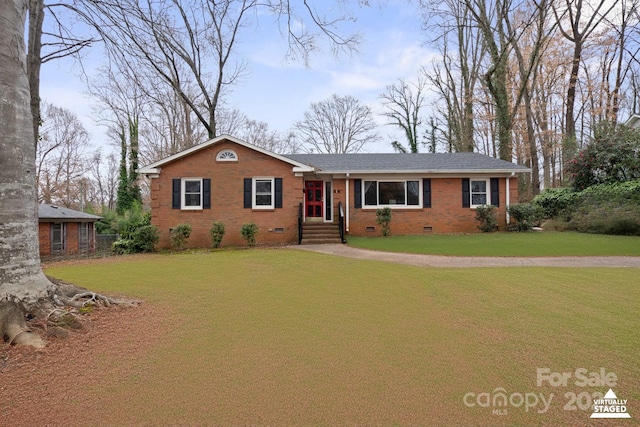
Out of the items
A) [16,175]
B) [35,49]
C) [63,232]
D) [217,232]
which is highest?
[35,49]

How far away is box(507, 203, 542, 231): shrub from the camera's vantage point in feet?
49.3

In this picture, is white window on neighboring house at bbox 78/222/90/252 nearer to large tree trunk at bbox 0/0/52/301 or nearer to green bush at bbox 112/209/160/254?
green bush at bbox 112/209/160/254

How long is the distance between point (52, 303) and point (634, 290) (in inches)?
333

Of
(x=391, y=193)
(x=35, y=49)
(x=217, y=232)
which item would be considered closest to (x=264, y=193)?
(x=217, y=232)

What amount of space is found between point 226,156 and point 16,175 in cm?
1096

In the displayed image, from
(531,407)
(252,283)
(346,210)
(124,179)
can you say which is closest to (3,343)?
(252,283)

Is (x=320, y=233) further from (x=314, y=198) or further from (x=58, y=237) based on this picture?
(x=58, y=237)

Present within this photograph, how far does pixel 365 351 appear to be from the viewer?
323 centimetres

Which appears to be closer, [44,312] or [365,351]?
[365,351]

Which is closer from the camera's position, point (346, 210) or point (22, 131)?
point (22, 131)

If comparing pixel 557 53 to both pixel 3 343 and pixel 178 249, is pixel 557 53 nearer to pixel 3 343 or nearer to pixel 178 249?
pixel 178 249

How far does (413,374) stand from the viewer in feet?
9.02

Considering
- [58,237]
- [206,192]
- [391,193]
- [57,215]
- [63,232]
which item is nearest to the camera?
[206,192]

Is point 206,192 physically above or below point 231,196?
above
